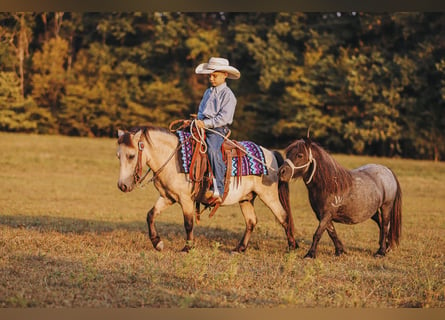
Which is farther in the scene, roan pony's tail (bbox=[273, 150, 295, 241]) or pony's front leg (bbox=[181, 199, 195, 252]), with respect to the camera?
roan pony's tail (bbox=[273, 150, 295, 241])

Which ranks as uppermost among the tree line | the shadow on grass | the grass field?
the tree line

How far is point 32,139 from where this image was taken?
31.6 meters

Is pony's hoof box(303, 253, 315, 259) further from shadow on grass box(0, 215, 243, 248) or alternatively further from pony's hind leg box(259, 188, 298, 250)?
shadow on grass box(0, 215, 243, 248)

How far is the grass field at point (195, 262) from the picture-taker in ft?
19.6

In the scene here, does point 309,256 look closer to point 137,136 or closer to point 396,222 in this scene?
point 396,222

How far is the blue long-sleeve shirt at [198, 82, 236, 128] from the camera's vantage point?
8.53 metres

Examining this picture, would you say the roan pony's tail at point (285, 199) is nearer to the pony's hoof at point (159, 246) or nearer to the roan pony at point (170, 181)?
the roan pony at point (170, 181)

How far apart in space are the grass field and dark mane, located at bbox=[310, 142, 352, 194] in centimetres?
101

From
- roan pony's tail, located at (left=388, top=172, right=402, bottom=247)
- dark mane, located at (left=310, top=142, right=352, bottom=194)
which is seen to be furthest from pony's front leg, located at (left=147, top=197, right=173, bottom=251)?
roan pony's tail, located at (left=388, top=172, right=402, bottom=247)

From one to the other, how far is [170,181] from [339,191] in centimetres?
240

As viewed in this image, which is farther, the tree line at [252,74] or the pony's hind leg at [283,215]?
the tree line at [252,74]

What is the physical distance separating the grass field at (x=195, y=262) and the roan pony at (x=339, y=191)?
0.46 m

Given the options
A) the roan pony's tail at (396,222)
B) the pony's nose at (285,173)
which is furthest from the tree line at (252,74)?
the pony's nose at (285,173)

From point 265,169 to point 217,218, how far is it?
574cm
